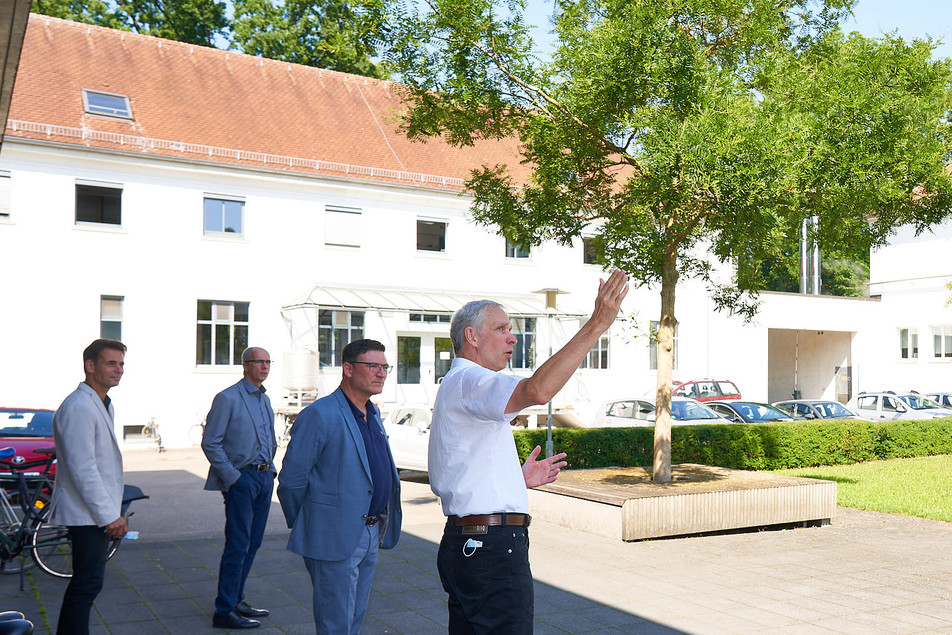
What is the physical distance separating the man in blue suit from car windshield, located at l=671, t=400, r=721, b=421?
59.4ft

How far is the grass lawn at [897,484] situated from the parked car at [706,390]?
986 centimetres

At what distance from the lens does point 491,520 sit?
12.6 ft

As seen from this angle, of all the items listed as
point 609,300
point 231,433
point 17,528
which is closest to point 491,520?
point 609,300

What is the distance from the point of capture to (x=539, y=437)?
15555 mm

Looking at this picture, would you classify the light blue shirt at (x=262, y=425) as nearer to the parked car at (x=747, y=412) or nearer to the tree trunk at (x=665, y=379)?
the tree trunk at (x=665, y=379)

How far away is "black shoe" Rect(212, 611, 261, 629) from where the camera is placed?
661 centimetres

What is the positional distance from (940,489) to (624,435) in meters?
5.32

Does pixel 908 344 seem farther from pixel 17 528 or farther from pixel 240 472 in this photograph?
pixel 17 528

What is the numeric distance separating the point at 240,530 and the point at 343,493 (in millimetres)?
2373

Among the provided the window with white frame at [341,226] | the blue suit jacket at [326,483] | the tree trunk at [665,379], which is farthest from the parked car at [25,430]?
the window with white frame at [341,226]

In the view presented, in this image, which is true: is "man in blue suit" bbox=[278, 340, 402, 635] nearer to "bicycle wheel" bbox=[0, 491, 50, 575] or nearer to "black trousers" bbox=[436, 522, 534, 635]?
"black trousers" bbox=[436, 522, 534, 635]

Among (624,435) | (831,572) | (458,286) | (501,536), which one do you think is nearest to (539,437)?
(624,435)

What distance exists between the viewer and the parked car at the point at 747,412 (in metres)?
23.0

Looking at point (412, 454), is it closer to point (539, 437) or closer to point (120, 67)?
point (539, 437)
